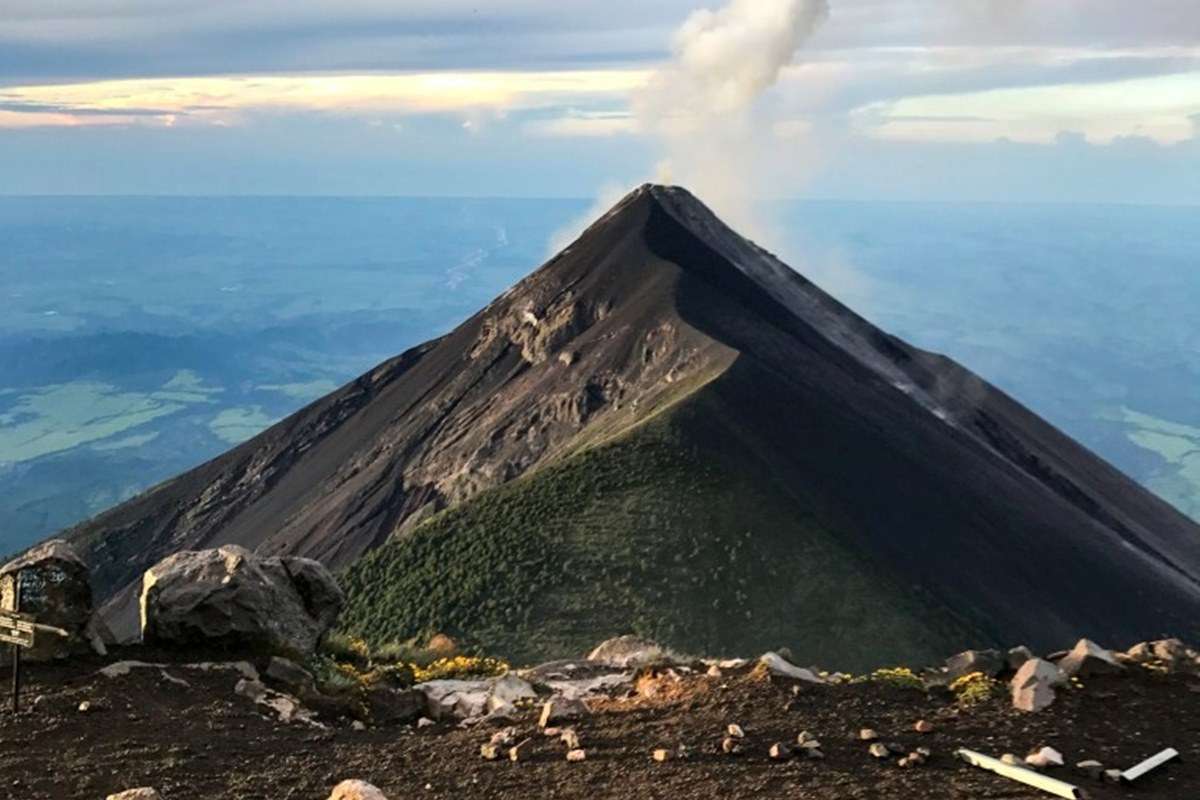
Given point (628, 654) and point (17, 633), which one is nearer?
point (17, 633)

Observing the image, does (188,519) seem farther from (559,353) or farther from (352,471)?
(559,353)

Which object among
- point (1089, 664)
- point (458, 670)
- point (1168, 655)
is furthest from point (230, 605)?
point (1168, 655)

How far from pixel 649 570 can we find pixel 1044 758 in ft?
118

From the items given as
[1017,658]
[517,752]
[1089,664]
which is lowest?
[517,752]

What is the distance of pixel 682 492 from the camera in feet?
183

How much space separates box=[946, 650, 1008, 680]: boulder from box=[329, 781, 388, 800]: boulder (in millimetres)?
9325

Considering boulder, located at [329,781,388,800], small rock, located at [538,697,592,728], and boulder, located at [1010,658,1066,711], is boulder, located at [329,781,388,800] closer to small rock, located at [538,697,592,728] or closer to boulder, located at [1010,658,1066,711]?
small rock, located at [538,697,592,728]

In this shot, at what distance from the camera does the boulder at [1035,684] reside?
16.6 metres

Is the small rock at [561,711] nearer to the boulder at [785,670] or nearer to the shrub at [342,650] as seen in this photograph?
the boulder at [785,670]


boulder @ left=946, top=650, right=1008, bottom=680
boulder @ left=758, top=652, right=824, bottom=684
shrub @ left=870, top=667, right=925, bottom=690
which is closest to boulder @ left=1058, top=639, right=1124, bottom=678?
boulder @ left=946, top=650, right=1008, bottom=680

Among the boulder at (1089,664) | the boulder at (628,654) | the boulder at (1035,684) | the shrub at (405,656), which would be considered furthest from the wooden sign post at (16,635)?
the boulder at (1089,664)

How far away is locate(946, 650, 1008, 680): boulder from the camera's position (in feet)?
59.4

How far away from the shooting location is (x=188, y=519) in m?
95.8

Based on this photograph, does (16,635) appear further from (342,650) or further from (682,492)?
(682,492)
